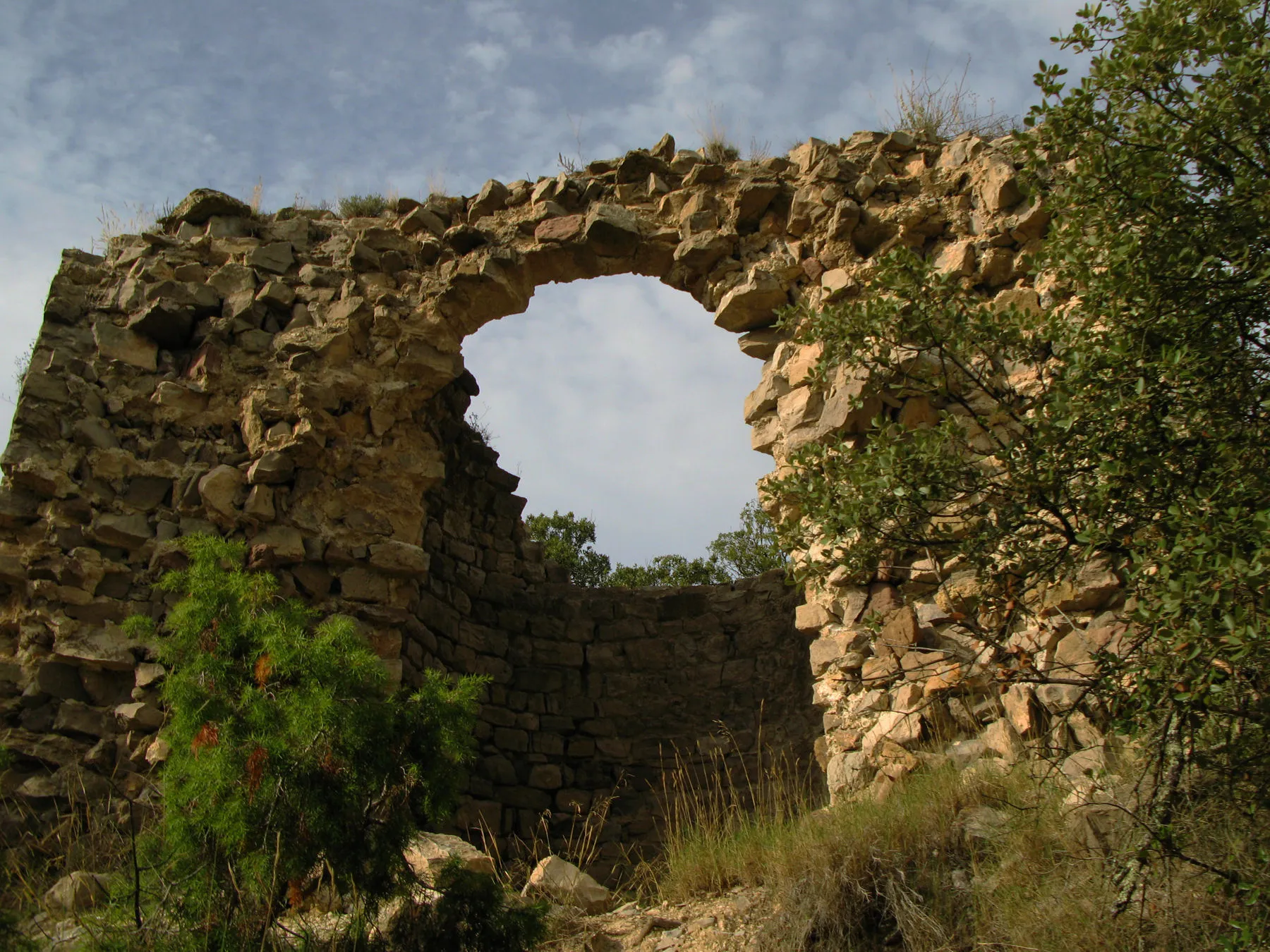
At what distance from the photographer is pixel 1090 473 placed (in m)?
3.45

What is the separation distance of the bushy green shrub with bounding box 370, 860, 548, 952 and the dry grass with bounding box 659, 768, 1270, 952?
863 mm

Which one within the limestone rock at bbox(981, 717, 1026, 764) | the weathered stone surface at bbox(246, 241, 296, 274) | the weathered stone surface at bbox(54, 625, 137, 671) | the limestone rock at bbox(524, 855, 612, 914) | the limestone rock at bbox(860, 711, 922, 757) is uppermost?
the weathered stone surface at bbox(246, 241, 296, 274)

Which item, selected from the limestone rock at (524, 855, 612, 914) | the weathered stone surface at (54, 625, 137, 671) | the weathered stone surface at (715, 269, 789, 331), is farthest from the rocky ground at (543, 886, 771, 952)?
the weathered stone surface at (715, 269, 789, 331)

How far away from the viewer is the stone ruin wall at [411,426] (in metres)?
5.10

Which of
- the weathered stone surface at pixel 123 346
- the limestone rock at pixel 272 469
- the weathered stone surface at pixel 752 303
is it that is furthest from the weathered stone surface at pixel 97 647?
the weathered stone surface at pixel 752 303

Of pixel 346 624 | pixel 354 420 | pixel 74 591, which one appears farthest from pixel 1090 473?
pixel 74 591

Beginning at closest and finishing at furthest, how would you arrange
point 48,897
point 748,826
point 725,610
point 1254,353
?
point 1254,353 < point 48,897 < point 748,826 < point 725,610

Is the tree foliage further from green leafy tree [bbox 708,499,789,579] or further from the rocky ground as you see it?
the rocky ground

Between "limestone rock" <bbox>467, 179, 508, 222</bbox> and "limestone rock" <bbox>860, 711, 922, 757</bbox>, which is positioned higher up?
"limestone rock" <bbox>467, 179, 508, 222</bbox>

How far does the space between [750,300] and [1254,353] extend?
3214 mm

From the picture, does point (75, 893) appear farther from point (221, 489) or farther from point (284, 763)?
point (221, 489)

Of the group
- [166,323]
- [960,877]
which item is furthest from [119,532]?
[960,877]

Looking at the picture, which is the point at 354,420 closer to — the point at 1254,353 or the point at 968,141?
the point at 968,141

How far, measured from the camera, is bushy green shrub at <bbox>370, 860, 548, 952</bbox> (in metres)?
3.50
